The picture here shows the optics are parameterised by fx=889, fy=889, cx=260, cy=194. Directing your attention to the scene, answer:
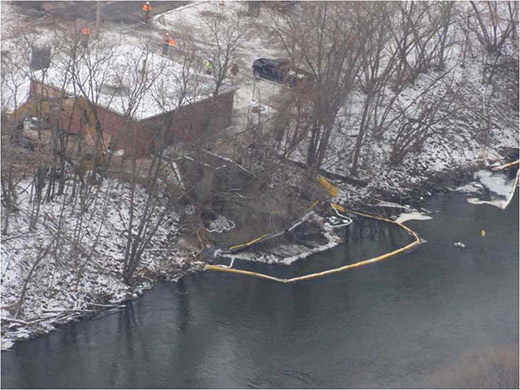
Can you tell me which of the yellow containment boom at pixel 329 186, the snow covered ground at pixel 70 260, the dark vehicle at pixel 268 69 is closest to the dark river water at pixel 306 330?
the snow covered ground at pixel 70 260

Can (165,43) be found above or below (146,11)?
below

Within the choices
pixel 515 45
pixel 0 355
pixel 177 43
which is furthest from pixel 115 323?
pixel 515 45

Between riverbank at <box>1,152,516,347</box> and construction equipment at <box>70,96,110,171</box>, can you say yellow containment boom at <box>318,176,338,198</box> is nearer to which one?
riverbank at <box>1,152,516,347</box>

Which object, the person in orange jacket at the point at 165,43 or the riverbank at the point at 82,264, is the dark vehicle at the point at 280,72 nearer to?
the person in orange jacket at the point at 165,43

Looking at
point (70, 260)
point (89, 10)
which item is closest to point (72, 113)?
point (70, 260)

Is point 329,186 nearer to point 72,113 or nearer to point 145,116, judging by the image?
point 145,116

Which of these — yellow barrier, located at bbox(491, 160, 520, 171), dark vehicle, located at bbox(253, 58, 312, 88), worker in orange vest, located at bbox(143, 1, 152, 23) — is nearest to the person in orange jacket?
dark vehicle, located at bbox(253, 58, 312, 88)
